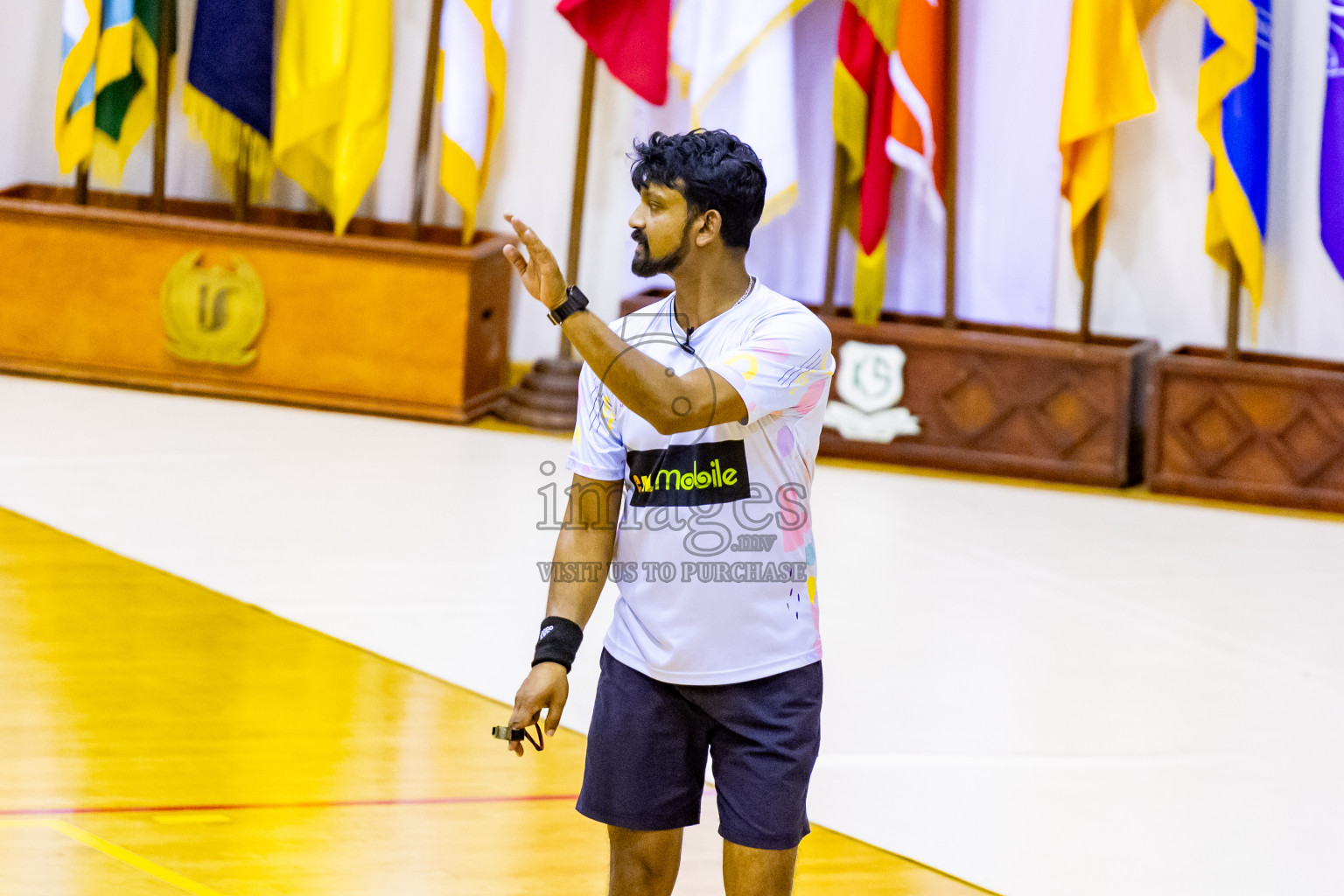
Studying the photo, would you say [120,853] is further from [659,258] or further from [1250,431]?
[1250,431]

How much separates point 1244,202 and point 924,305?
116cm

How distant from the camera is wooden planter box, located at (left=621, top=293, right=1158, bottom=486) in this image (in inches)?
210

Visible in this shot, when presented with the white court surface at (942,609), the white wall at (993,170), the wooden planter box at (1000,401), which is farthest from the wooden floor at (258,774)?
the white wall at (993,170)

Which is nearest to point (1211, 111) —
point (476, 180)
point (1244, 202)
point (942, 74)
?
point (1244, 202)

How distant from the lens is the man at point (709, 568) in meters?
1.90

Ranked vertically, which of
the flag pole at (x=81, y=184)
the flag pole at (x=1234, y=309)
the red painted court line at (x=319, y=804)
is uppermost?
the flag pole at (x=81, y=184)

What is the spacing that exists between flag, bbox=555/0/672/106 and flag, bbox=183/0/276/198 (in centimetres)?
113

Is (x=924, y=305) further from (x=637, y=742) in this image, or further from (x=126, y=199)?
(x=637, y=742)

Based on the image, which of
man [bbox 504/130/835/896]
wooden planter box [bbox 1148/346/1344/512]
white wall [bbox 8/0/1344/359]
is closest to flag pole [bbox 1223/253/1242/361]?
wooden planter box [bbox 1148/346/1344/512]

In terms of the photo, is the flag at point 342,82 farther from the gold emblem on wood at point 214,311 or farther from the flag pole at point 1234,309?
the flag pole at point 1234,309

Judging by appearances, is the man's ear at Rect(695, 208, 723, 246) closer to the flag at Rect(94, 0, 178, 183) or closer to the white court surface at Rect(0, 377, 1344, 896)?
the white court surface at Rect(0, 377, 1344, 896)

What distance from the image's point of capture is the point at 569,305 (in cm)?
179

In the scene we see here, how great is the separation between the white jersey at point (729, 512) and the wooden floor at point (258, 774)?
0.73 metres

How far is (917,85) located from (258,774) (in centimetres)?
339
